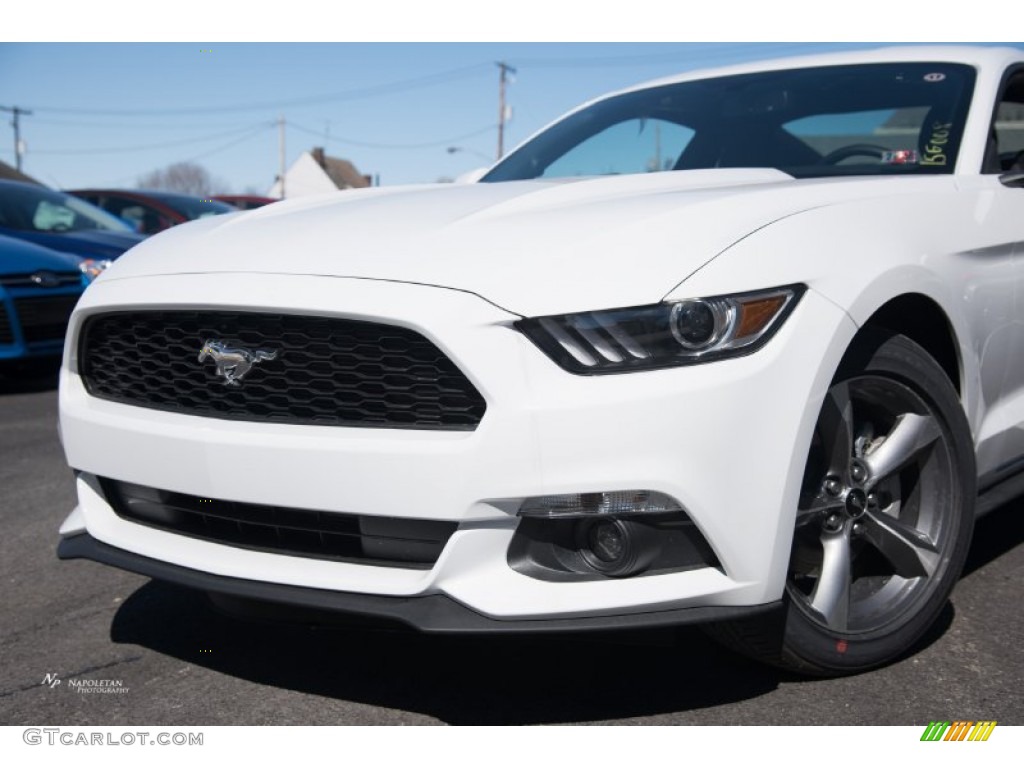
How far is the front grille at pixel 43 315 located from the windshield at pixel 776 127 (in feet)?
13.6

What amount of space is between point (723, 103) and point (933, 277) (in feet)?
4.84

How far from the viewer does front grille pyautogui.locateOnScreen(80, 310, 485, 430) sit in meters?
2.16

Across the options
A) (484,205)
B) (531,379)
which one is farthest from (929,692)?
(484,205)

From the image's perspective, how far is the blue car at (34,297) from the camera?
22.8 ft

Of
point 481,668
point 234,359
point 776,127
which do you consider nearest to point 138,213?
point 776,127

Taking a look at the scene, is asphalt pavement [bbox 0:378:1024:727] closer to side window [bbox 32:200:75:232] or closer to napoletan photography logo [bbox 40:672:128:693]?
napoletan photography logo [bbox 40:672:128:693]

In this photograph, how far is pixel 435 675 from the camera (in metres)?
2.57

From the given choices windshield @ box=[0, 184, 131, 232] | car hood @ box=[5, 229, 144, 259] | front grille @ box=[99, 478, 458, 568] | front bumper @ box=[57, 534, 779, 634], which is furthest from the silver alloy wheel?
windshield @ box=[0, 184, 131, 232]

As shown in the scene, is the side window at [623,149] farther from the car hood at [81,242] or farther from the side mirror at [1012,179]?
the car hood at [81,242]

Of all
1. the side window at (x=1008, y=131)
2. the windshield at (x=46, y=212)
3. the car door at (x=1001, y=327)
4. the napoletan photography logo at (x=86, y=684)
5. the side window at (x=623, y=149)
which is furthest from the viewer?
the windshield at (x=46, y=212)

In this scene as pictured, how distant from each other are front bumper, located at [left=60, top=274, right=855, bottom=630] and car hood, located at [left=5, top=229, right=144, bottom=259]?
592cm

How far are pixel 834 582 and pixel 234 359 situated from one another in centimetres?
139
